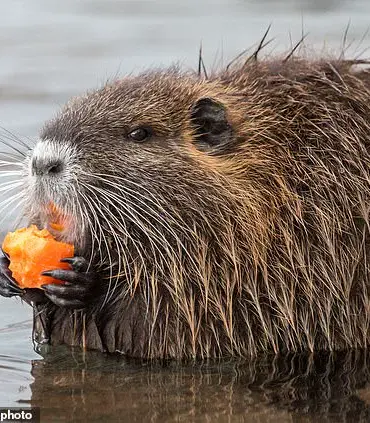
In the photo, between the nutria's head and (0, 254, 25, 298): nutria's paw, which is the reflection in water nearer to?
(0, 254, 25, 298): nutria's paw

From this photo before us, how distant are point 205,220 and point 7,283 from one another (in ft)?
2.48

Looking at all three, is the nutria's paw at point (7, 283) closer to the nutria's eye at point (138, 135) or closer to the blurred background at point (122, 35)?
the nutria's eye at point (138, 135)

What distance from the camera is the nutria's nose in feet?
17.6

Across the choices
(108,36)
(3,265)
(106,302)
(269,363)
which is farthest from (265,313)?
(108,36)

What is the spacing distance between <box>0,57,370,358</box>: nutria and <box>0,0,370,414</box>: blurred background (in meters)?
2.37

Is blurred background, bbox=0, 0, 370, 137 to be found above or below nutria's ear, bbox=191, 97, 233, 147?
above

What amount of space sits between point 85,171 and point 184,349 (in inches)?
28.7

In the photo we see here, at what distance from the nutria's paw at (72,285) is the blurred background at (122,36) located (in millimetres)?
2484

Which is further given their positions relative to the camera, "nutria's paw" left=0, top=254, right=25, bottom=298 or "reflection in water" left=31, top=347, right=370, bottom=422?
"nutria's paw" left=0, top=254, right=25, bottom=298

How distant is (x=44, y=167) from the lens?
5.36 m

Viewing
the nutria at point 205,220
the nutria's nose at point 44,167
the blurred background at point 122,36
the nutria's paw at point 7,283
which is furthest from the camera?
the blurred background at point 122,36

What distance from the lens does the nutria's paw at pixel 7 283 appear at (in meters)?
5.66

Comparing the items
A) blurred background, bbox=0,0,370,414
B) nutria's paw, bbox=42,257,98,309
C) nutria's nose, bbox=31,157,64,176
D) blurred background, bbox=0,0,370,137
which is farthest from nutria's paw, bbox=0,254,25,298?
blurred background, bbox=0,0,370,137

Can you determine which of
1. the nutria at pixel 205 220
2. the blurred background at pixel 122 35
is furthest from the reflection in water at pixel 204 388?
the blurred background at pixel 122 35
